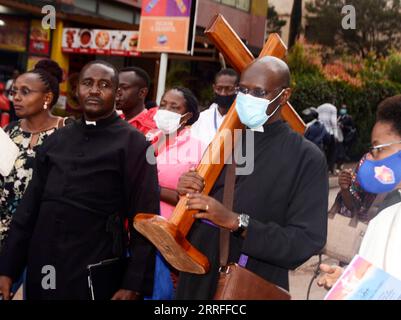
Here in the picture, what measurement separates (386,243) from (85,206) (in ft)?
4.44

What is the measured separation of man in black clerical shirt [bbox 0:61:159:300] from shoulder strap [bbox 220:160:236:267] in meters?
0.57

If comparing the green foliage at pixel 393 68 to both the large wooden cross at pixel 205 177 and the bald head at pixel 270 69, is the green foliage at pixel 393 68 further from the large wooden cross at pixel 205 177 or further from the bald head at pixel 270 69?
the bald head at pixel 270 69

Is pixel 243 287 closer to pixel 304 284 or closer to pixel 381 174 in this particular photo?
pixel 381 174

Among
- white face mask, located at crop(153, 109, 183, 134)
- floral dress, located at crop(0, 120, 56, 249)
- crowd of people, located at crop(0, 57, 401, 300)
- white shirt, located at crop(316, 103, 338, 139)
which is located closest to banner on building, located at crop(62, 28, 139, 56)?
white shirt, located at crop(316, 103, 338, 139)

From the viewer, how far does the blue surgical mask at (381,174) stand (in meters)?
2.94

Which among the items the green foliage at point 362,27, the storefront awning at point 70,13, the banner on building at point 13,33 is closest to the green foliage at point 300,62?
the storefront awning at point 70,13

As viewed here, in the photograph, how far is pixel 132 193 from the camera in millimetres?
2646

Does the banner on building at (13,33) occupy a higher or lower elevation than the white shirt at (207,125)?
higher

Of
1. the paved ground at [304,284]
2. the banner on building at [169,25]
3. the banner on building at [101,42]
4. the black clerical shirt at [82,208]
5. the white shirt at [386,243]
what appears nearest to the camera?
the white shirt at [386,243]

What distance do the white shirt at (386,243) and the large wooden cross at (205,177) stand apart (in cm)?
62

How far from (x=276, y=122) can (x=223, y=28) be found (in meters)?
0.47

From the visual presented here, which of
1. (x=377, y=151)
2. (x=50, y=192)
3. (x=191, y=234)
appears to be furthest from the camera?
(x=377, y=151)

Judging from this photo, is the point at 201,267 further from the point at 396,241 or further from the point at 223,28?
the point at 223,28
